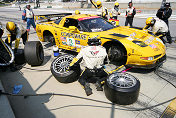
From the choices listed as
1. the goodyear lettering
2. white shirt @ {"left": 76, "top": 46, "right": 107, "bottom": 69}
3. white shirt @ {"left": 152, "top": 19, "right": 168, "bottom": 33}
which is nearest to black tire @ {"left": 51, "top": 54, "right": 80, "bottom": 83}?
white shirt @ {"left": 76, "top": 46, "right": 107, "bottom": 69}

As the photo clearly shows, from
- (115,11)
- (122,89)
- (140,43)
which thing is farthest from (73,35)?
(115,11)

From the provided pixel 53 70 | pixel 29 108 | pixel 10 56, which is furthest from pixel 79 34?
pixel 29 108

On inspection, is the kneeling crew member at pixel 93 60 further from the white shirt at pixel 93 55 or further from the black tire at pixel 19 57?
the black tire at pixel 19 57

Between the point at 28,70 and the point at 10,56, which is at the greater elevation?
the point at 10,56

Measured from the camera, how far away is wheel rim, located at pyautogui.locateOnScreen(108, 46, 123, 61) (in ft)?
12.1

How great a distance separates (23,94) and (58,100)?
36.3 inches

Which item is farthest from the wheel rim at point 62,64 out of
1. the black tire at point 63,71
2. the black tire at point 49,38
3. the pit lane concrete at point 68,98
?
the black tire at point 49,38

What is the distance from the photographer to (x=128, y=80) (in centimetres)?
276

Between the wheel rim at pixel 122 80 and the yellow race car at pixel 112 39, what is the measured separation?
2.48ft

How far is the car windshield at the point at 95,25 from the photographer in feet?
14.5

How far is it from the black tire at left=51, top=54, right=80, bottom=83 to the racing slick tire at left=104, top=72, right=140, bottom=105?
40.5 inches

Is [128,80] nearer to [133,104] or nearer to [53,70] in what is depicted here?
[133,104]

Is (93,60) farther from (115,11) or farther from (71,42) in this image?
(115,11)

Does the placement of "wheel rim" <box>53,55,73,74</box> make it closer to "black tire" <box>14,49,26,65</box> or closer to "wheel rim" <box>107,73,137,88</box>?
"wheel rim" <box>107,73,137,88</box>
